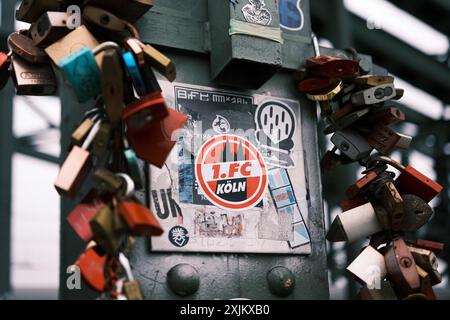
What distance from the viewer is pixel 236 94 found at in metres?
2.56

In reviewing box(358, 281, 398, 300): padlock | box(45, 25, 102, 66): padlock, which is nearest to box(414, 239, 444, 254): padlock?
box(358, 281, 398, 300): padlock

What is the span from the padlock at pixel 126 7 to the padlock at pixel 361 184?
0.96m

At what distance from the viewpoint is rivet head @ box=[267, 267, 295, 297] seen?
2.38 metres

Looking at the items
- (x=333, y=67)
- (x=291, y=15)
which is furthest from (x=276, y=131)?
(x=291, y=15)

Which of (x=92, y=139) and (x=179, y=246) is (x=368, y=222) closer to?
(x=179, y=246)

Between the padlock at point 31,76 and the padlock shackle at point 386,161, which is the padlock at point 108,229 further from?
the padlock shackle at point 386,161

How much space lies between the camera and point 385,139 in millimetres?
2506

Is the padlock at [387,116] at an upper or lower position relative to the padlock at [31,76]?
lower

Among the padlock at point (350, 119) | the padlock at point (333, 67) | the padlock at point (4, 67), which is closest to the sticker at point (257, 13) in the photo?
the padlock at point (333, 67)

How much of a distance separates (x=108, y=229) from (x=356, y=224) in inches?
36.4

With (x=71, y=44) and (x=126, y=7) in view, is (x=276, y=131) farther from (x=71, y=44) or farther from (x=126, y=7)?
(x=71, y=44)

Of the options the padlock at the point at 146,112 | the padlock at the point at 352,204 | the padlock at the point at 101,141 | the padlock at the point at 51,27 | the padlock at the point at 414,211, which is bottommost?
the padlock at the point at 414,211

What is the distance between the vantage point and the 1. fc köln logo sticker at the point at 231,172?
238 centimetres
